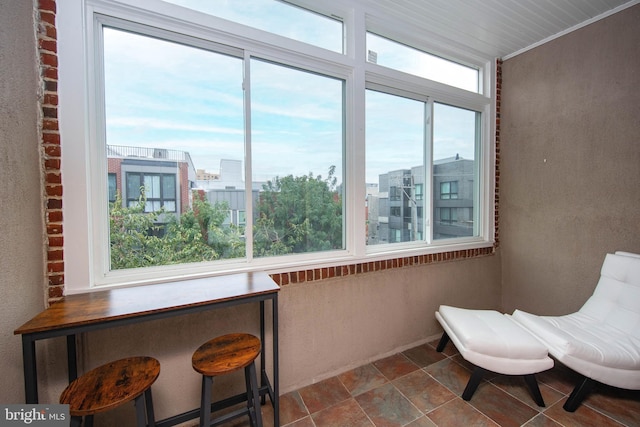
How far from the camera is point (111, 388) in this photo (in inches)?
44.4

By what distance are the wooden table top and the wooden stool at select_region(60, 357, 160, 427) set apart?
29 centimetres

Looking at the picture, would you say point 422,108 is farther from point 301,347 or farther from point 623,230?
point 301,347

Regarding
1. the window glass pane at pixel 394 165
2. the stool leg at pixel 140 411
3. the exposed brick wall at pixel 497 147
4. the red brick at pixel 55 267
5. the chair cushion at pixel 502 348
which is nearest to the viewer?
the stool leg at pixel 140 411

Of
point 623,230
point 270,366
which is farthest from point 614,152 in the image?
point 270,366

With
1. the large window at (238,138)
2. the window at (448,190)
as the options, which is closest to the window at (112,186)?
the large window at (238,138)

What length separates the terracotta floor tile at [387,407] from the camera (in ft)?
5.52

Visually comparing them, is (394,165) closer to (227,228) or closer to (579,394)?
(227,228)

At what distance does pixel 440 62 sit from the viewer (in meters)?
2.77

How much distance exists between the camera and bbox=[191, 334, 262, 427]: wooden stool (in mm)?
1282

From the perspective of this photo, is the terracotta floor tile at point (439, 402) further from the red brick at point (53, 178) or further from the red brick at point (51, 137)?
the red brick at point (51, 137)

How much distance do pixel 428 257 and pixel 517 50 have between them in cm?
253

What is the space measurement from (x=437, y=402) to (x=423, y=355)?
60 centimetres

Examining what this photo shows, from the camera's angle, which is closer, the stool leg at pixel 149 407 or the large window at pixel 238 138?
the stool leg at pixel 149 407

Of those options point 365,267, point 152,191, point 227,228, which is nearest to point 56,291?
point 152,191
